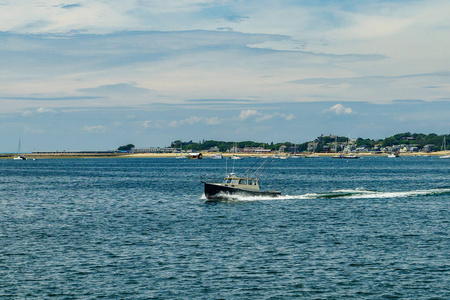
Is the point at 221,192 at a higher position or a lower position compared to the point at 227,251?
higher

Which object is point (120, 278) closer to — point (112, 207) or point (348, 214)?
point (348, 214)

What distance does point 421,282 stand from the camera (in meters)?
35.3

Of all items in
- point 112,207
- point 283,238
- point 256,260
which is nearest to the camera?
point 256,260

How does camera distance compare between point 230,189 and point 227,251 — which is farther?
point 230,189

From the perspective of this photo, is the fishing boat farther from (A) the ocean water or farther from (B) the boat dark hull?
(A) the ocean water

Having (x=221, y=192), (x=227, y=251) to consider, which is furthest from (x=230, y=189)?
(x=227, y=251)

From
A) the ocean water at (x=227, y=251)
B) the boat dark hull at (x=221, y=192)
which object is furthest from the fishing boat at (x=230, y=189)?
the ocean water at (x=227, y=251)

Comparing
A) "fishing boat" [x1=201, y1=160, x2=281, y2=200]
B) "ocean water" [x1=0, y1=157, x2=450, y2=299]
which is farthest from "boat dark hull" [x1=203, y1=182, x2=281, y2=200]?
"ocean water" [x1=0, y1=157, x2=450, y2=299]

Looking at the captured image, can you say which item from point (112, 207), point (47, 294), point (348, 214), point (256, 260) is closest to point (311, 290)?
point (256, 260)

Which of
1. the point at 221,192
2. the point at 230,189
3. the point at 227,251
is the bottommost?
the point at 227,251

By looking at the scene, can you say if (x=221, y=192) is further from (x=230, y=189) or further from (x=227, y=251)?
(x=227, y=251)

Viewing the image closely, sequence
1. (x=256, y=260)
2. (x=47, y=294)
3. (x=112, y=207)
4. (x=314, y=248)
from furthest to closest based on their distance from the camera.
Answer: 1. (x=112, y=207)
2. (x=314, y=248)
3. (x=256, y=260)
4. (x=47, y=294)

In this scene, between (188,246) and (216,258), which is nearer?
(216,258)

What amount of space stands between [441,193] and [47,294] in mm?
79332
